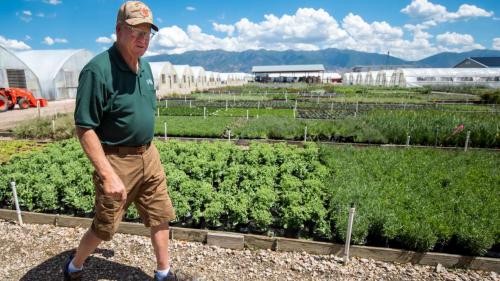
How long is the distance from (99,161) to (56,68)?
79.6 ft

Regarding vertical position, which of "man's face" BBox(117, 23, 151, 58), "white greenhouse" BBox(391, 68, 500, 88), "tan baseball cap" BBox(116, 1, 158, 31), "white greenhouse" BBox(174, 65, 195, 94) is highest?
"white greenhouse" BBox(391, 68, 500, 88)

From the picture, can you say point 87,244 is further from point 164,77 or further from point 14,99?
point 164,77

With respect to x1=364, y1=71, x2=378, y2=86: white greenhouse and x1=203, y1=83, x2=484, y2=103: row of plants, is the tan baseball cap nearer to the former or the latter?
x1=203, y1=83, x2=484, y2=103: row of plants

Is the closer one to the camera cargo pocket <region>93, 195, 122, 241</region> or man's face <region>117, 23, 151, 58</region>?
man's face <region>117, 23, 151, 58</region>

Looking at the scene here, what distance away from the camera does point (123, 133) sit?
2.29m

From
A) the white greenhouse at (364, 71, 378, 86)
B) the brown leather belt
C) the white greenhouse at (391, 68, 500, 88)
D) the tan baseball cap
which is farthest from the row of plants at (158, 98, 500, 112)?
the white greenhouse at (364, 71, 378, 86)

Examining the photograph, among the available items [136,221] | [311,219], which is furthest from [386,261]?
[136,221]

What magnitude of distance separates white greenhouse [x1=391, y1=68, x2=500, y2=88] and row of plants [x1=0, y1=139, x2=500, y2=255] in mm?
41912

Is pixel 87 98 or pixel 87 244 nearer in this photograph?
pixel 87 98

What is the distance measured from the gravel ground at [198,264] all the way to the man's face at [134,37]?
2217mm

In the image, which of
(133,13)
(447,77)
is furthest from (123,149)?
(447,77)

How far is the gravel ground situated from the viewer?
10.6 ft

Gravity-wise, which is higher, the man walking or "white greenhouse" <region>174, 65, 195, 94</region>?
"white greenhouse" <region>174, 65, 195, 94</region>

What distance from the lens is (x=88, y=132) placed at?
80.0 inches
